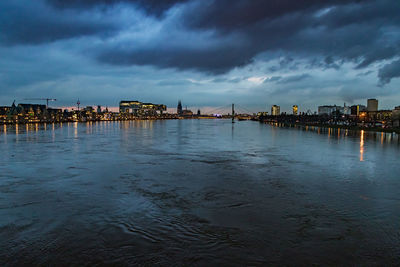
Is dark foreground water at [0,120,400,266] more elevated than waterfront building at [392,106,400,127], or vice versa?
waterfront building at [392,106,400,127]

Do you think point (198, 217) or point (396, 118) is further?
point (396, 118)

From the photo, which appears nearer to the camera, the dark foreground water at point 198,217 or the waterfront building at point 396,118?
the dark foreground water at point 198,217

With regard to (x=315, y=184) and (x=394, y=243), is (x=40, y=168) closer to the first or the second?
(x=315, y=184)

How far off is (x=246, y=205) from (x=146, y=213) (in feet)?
13.0

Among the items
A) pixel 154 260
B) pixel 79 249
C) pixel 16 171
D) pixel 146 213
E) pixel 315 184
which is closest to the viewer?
pixel 154 260

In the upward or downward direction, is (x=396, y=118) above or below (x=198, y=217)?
above

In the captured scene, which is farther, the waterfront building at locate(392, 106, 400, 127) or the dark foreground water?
the waterfront building at locate(392, 106, 400, 127)

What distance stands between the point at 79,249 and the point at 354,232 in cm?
805

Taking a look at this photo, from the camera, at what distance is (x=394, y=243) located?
786cm

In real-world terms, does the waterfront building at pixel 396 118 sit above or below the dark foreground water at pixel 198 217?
above

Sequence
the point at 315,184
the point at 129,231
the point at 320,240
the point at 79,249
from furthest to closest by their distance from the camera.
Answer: the point at 315,184
the point at 129,231
the point at 320,240
the point at 79,249

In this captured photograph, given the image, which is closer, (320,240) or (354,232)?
(320,240)

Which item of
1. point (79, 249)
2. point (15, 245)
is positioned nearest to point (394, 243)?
point (79, 249)

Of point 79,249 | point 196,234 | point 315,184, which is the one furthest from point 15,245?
point 315,184
